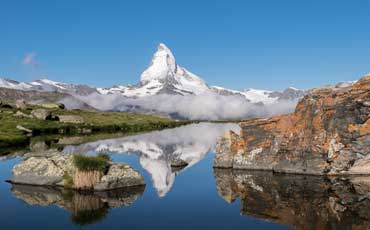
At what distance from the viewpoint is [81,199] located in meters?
33.7

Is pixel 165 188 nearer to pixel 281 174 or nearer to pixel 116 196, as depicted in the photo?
pixel 116 196

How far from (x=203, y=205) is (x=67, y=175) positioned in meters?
14.3

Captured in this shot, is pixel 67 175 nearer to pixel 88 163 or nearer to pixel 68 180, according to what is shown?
pixel 68 180

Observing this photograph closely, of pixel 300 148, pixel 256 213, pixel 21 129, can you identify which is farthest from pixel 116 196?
pixel 21 129

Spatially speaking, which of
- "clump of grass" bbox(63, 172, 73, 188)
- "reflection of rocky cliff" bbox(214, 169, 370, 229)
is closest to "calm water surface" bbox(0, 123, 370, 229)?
"reflection of rocky cliff" bbox(214, 169, 370, 229)

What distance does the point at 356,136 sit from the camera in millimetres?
42812

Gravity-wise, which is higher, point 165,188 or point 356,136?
point 356,136

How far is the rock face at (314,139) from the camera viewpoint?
4272 cm

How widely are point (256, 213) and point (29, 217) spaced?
16.0 meters

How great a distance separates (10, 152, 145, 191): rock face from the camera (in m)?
37.4

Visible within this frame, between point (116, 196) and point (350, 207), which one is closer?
point (350, 207)

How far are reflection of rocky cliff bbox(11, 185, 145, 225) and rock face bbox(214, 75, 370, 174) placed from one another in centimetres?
1568

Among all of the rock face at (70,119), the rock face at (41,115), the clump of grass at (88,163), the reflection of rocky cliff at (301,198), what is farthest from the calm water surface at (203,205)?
the rock face at (70,119)

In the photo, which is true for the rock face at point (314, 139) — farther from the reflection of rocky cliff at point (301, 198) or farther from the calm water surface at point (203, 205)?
the calm water surface at point (203, 205)
